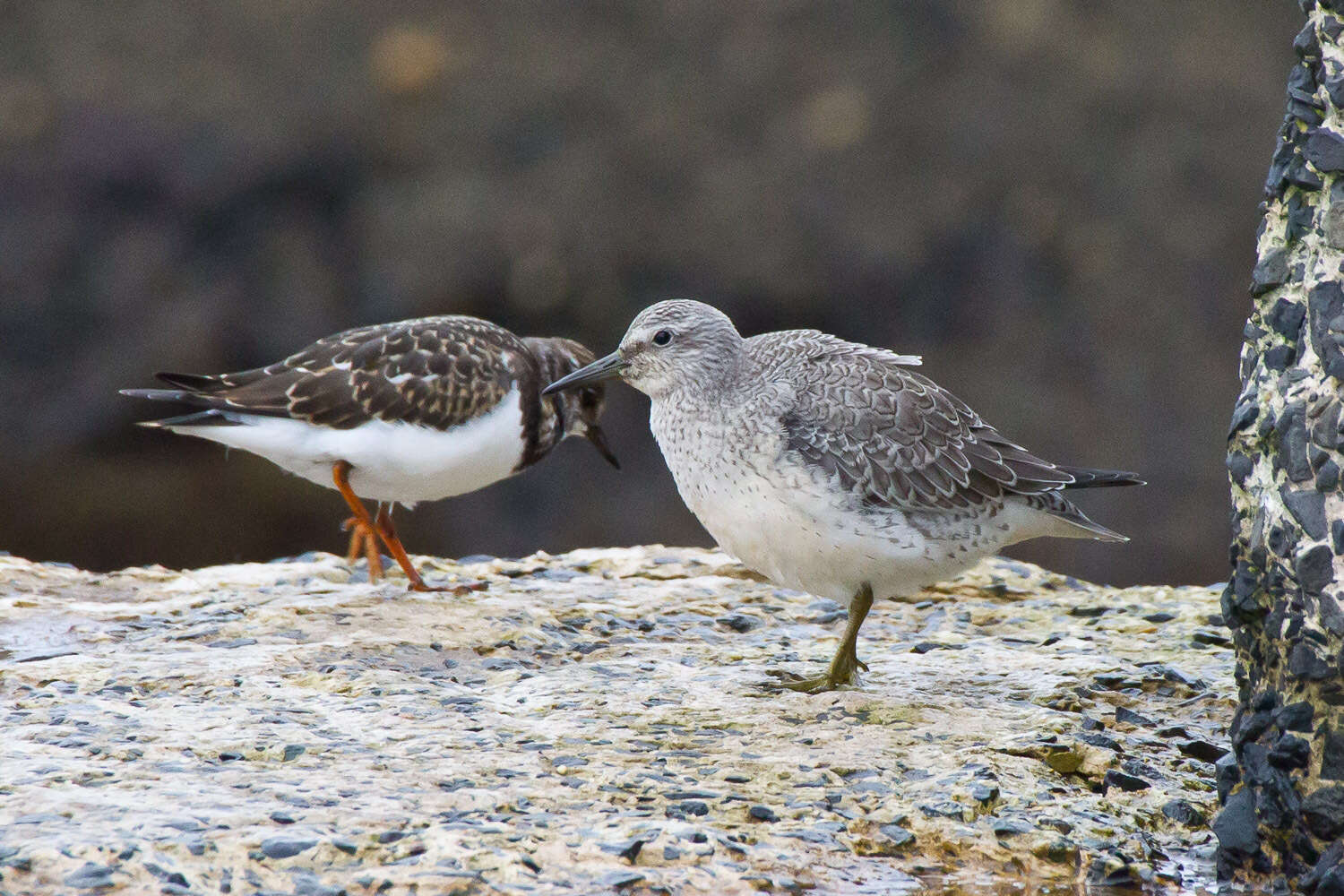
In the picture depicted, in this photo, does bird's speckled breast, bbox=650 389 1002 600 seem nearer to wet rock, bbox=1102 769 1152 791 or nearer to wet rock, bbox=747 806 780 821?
wet rock, bbox=1102 769 1152 791

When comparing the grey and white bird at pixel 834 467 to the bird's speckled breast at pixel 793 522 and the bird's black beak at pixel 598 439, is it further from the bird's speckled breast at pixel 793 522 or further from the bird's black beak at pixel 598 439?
the bird's black beak at pixel 598 439

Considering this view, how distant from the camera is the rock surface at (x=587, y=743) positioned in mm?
3779

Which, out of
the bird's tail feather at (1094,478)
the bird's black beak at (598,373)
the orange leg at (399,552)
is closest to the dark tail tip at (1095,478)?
the bird's tail feather at (1094,478)

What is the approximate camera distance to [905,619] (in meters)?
6.59

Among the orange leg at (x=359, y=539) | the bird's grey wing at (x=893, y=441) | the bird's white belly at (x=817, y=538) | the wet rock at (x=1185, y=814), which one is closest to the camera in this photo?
the wet rock at (x=1185, y=814)

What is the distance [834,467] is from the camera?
5.31m

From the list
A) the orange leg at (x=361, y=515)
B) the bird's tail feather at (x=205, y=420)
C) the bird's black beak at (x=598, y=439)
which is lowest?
the orange leg at (x=361, y=515)

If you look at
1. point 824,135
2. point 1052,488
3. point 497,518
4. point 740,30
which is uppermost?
point 740,30

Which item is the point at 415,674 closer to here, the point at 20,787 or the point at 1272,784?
the point at 20,787

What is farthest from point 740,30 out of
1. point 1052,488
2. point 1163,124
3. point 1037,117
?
point 1052,488

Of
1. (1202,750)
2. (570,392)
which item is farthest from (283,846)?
(570,392)

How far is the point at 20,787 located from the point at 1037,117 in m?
10.5

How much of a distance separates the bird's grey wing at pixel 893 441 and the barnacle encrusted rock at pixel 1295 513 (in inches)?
59.9

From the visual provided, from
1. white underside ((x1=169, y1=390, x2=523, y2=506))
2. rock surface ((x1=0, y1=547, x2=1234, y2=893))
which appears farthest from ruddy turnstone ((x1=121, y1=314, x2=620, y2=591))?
rock surface ((x1=0, y1=547, x2=1234, y2=893))
